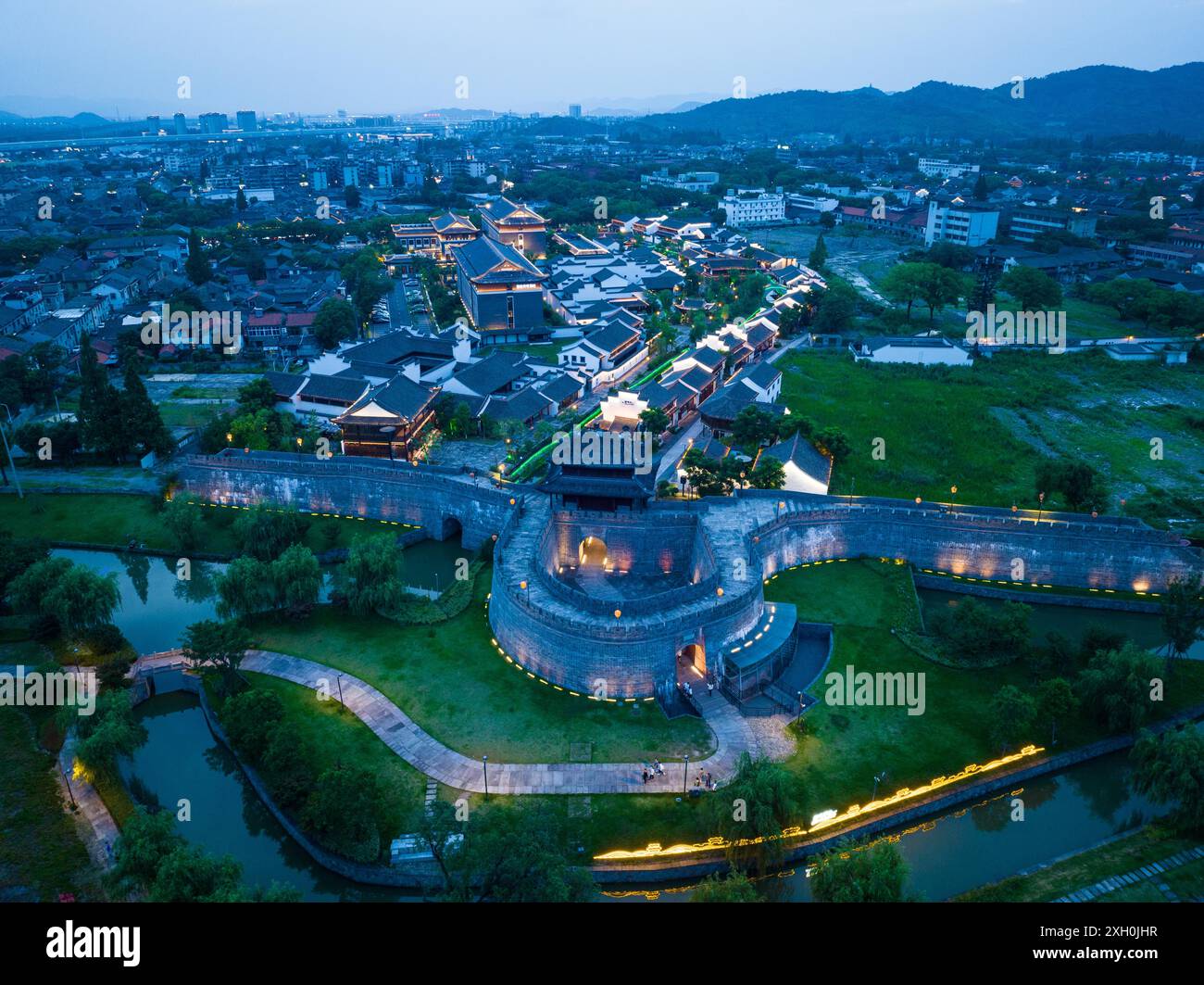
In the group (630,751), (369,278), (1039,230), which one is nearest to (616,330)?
(369,278)

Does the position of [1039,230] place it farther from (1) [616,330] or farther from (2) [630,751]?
(2) [630,751]

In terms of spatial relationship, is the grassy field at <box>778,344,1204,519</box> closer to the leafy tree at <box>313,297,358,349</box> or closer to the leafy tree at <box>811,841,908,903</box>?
the leafy tree at <box>811,841,908,903</box>

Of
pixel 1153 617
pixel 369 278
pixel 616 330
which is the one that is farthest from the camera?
pixel 369 278

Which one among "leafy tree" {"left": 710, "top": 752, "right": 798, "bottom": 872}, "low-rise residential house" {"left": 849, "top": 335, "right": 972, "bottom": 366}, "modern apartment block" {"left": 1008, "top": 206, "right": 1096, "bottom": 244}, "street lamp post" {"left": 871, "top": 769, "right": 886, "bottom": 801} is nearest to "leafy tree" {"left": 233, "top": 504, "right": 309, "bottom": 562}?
"leafy tree" {"left": 710, "top": 752, "right": 798, "bottom": 872}

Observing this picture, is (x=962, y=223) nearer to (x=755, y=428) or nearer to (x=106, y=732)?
(x=755, y=428)

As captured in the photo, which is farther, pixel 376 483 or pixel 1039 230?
pixel 1039 230

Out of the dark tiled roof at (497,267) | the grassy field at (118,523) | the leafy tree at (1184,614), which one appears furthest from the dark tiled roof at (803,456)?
the dark tiled roof at (497,267)

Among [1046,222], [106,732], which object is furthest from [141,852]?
[1046,222]
